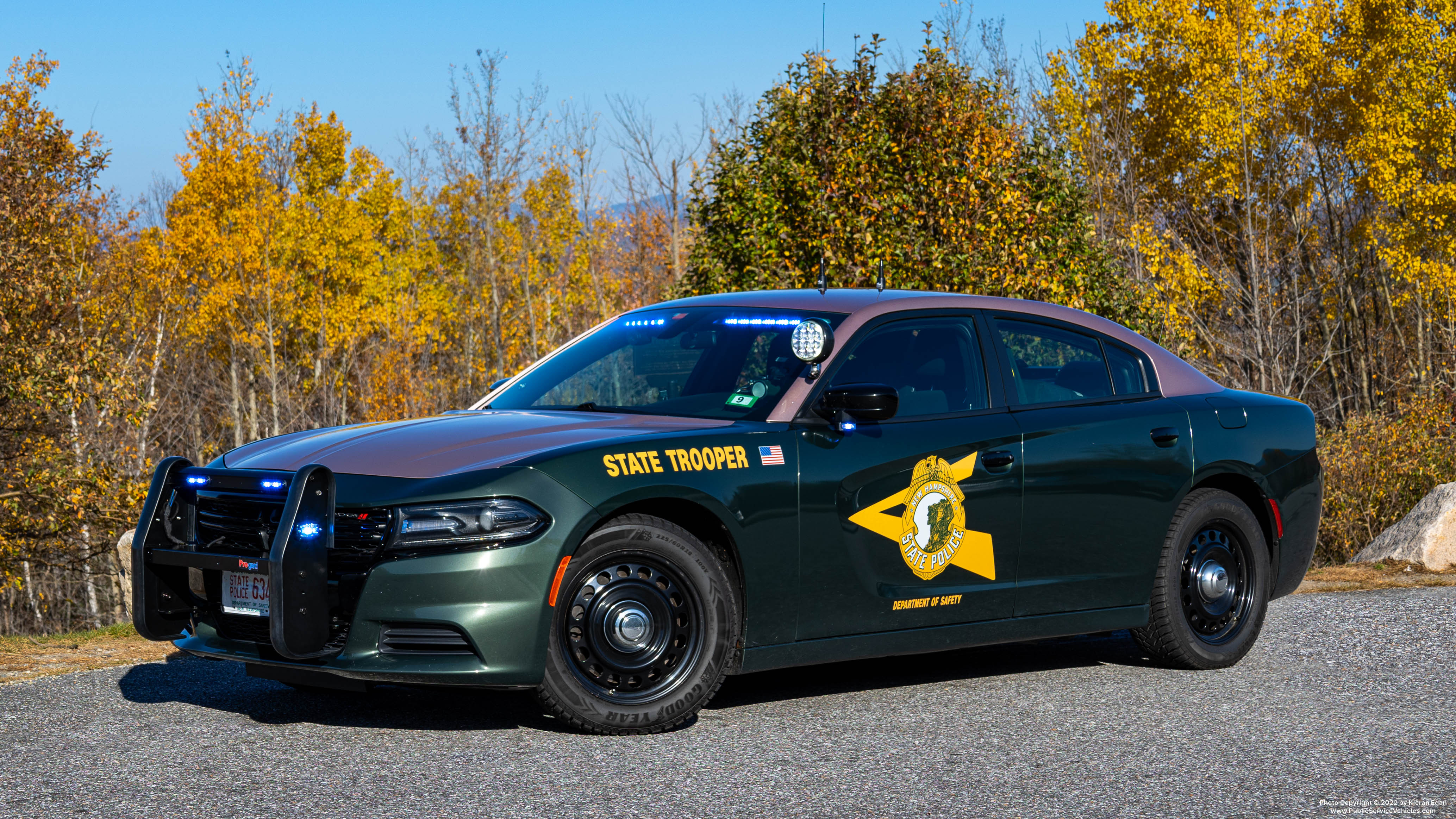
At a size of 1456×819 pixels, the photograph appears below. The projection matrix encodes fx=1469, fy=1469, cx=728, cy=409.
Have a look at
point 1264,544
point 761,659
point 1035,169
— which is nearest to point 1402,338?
point 1035,169

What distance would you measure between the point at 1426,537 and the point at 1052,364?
6118 millimetres

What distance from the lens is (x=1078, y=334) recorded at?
6.91m

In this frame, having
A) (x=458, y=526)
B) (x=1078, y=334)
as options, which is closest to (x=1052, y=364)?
(x=1078, y=334)

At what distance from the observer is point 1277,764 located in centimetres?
495

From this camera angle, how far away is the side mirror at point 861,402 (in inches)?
219

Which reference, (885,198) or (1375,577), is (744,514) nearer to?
(1375,577)

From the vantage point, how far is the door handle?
20.0 ft

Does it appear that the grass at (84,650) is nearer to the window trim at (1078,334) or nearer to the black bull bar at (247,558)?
the black bull bar at (247,558)

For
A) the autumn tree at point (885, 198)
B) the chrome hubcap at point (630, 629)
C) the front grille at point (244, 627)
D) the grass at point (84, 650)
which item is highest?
the autumn tree at point (885, 198)

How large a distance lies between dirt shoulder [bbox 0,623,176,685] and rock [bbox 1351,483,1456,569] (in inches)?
354

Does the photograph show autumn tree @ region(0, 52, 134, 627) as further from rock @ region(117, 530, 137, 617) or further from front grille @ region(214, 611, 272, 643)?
front grille @ region(214, 611, 272, 643)

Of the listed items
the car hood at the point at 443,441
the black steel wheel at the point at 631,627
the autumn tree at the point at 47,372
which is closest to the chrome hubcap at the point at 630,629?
the black steel wheel at the point at 631,627

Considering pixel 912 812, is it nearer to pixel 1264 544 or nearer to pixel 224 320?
pixel 1264 544

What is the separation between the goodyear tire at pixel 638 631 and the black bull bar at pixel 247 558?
0.81m
